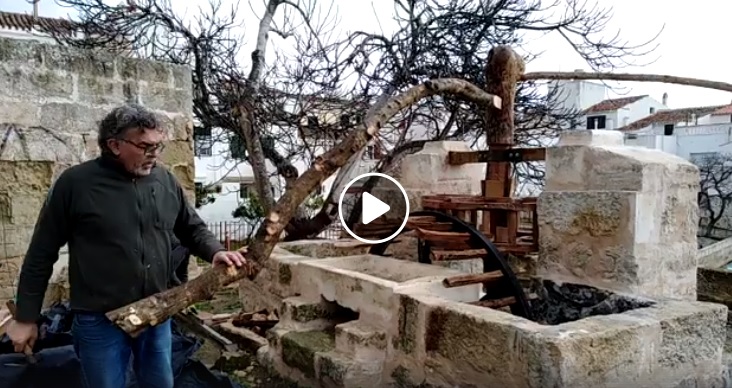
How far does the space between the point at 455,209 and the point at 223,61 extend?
13.4 feet

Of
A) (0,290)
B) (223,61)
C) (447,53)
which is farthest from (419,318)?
(223,61)

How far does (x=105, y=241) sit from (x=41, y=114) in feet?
6.57

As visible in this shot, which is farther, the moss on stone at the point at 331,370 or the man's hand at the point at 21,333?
the moss on stone at the point at 331,370

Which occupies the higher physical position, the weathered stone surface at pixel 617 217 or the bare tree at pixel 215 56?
the bare tree at pixel 215 56

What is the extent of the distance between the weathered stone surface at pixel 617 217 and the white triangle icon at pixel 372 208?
168 cm

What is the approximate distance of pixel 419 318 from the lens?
93.7 inches

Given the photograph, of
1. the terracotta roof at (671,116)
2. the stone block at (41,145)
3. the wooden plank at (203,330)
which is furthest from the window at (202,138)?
the terracotta roof at (671,116)

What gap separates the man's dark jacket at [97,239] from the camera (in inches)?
69.4

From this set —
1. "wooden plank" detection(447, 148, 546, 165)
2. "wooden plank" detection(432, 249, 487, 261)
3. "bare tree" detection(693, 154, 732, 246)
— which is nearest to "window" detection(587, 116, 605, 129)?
"bare tree" detection(693, 154, 732, 246)

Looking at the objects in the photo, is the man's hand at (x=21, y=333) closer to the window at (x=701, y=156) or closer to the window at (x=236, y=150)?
the window at (x=236, y=150)

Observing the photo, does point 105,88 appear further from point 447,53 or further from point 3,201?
point 447,53

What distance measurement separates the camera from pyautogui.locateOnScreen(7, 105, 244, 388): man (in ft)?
5.80

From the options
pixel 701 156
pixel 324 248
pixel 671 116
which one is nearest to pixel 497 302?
pixel 324 248

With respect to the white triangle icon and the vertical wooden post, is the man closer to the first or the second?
the vertical wooden post
